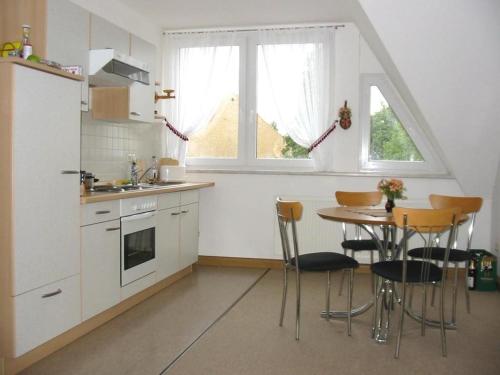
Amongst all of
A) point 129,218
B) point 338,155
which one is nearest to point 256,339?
point 129,218

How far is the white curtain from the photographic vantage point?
5.36m

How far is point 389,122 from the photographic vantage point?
5.14 m

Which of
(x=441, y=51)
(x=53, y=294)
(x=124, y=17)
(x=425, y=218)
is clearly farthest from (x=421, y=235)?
(x=124, y=17)

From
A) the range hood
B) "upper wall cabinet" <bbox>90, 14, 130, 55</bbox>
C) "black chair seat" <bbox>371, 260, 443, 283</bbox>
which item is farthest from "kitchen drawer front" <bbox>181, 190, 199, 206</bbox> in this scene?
"black chair seat" <bbox>371, 260, 443, 283</bbox>

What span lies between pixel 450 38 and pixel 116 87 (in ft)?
8.55

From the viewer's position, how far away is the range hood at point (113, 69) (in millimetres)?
3582

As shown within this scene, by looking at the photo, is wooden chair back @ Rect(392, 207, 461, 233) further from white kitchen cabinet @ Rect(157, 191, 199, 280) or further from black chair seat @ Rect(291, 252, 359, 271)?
white kitchen cabinet @ Rect(157, 191, 199, 280)

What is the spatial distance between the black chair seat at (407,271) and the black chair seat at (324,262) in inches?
7.7

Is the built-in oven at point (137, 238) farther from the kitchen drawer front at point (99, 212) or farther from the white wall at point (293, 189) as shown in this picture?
the white wall at point (293, 189)

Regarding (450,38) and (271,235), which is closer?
(450,38)

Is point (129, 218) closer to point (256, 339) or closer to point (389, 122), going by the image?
point (256, 339)

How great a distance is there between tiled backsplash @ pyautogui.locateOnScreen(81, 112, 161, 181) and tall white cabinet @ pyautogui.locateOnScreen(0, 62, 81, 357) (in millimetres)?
1182

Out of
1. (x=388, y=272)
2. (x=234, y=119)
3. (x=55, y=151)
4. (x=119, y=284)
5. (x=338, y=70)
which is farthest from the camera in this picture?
(x=234, y=119)

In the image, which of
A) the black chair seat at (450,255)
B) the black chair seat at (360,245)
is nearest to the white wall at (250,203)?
the black chair seat at (360,245)
